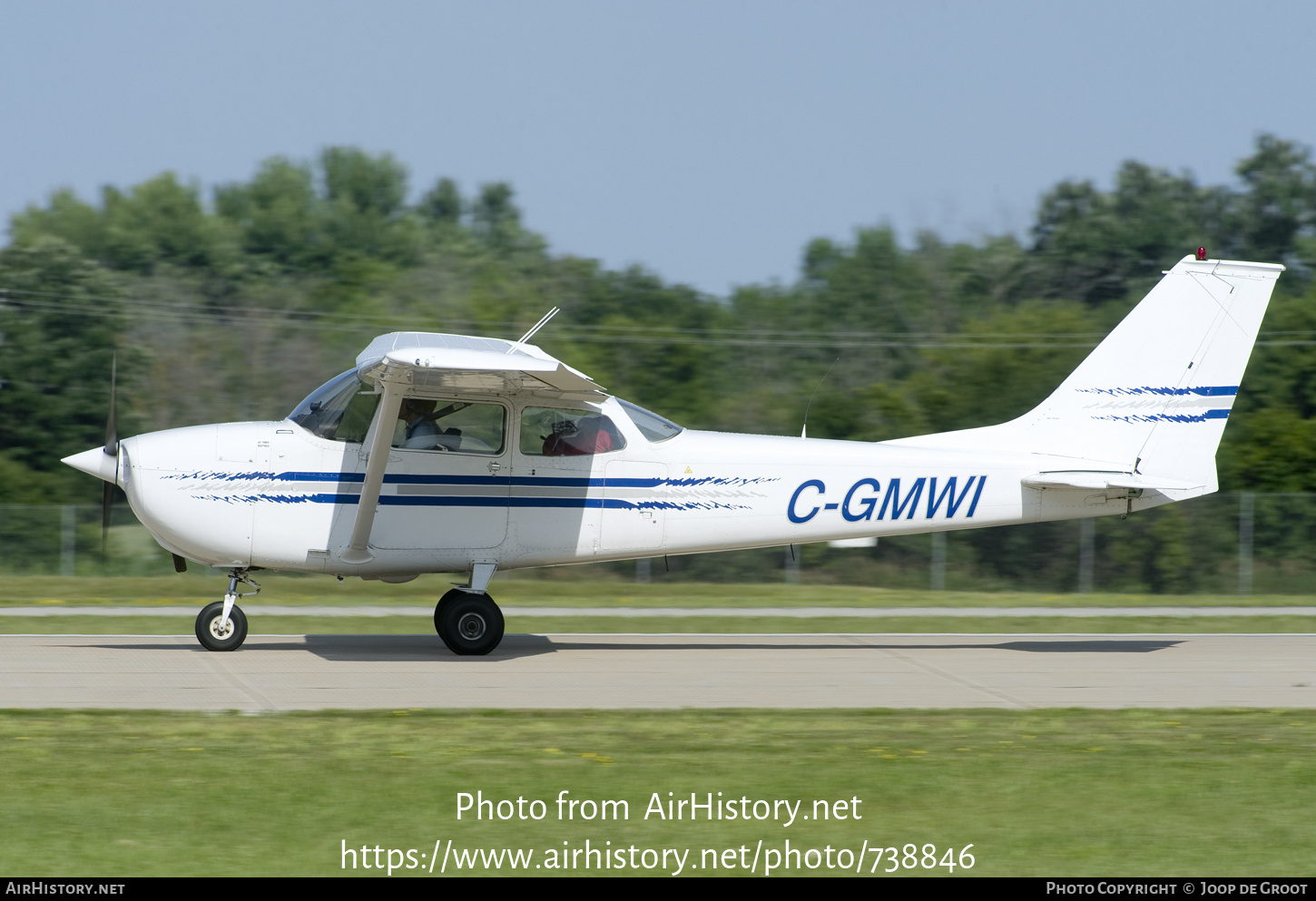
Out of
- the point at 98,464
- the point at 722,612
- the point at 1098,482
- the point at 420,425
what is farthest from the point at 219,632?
the point at 1098,482

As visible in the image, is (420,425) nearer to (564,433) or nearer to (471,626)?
(564,433)

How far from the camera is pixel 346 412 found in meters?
11.4

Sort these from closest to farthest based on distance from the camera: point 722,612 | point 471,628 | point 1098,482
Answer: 1. point 471,628
2. point 1098,482
3. point 722,612

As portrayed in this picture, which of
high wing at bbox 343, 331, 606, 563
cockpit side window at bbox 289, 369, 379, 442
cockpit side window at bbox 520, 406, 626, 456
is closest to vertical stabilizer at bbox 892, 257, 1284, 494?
cockpit side window at bbox 520, 406, 626, 456

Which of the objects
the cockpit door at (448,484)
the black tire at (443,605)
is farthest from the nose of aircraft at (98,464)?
the black tire at (443,605)

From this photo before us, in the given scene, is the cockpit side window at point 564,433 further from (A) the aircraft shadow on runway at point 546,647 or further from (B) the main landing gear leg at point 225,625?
(B) the main landing gear leg at point 225,625

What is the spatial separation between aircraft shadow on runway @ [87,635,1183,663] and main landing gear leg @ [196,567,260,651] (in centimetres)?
14

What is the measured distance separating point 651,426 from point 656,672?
2190 millimetres

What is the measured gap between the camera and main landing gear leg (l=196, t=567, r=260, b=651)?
11523mm

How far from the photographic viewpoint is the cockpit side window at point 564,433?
1160cm

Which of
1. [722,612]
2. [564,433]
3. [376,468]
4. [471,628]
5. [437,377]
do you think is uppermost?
[437,377]

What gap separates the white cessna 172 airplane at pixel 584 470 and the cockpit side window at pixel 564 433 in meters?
0.02

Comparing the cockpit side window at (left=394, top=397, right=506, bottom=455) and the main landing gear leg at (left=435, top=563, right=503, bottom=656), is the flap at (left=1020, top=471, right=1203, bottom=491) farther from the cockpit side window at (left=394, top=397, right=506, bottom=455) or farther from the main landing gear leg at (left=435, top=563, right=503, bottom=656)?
the main landing gear leg at (left=435, top=563, right=503, bottom=656)
